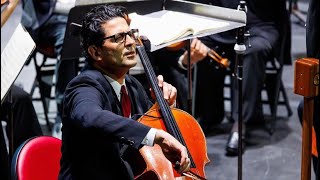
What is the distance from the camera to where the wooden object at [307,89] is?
1.79 metres

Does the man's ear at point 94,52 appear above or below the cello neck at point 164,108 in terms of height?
above

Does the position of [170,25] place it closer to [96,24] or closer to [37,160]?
[96,24]

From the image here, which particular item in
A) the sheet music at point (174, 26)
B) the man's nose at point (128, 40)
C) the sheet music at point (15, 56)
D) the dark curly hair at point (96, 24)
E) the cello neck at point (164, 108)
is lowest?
the cello neck at point (164, 108)

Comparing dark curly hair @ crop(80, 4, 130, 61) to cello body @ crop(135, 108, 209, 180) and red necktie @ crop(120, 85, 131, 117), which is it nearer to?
red necktie @ crop(120, 85, 131, 117)

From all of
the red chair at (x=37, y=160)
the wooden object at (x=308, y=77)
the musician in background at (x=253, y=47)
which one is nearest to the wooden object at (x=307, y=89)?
the wooden object at (x=308, y=77)

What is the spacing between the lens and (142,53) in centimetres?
Answer: 233

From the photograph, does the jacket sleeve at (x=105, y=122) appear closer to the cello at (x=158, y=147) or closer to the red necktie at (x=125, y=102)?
the cello at (x=158, y=147)

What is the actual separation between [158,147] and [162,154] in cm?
3

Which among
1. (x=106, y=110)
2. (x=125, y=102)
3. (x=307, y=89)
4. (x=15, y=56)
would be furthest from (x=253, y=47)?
(x=307, y=89)

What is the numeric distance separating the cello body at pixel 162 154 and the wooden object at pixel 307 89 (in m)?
0.49

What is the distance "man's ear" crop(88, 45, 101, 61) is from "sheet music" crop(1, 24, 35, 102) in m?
0.27

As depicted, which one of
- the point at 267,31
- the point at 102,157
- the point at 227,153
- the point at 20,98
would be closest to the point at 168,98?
the point at 102,157


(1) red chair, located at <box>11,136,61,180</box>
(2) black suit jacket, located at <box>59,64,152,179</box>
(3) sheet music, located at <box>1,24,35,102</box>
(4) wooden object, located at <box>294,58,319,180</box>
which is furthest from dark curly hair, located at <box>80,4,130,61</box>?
(4) wooden object, located at <box>294,58,319,180</box>

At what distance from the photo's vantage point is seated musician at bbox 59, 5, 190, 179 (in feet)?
6.51
